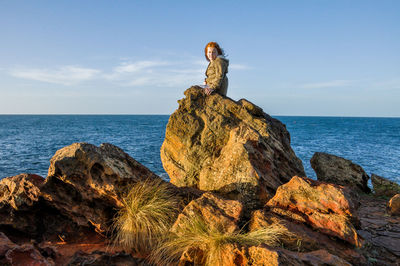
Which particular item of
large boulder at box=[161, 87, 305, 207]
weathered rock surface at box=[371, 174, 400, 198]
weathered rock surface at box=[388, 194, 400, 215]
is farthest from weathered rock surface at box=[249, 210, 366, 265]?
weathered rock surface at box=[371, 174, 400, 198]

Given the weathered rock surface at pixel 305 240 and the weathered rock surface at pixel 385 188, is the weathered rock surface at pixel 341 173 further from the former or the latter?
the weathered rock surface at pixel 305 240

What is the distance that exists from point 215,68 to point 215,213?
16.4ft

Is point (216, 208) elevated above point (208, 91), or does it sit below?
below

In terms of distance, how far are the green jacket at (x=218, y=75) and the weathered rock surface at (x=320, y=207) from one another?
4328mm

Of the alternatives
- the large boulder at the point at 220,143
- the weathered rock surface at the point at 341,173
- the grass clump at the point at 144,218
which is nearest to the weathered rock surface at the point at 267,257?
the grass clump at the point at 144,218

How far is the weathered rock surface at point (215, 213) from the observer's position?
4.53 meters

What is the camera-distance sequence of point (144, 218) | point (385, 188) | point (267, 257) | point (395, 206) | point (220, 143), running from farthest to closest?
point (385, 188) → point (220, 143) → point (395, 206) → point (144, 218) → point (267, 257)

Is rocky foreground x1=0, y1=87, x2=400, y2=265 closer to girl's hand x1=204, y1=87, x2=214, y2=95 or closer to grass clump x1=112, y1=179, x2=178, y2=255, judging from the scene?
grass clump x1=112, y1=179, x2=178, y2=255

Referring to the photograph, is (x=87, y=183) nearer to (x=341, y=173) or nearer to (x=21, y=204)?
(x=21, y=204)

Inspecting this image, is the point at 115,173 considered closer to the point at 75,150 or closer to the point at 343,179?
the point at 75,150

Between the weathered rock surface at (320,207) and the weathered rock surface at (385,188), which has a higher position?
the weathered rock surface at (320,207)

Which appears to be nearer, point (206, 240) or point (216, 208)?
point (206, 240)

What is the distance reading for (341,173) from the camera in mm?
10812

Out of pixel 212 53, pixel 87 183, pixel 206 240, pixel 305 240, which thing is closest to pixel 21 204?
pixel 87 183
